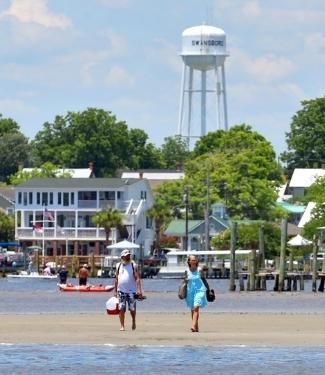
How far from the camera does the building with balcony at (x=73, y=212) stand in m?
158

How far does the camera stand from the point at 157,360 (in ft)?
132

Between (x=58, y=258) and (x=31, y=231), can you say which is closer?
(x=58, y=258)

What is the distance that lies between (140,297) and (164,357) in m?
3.78

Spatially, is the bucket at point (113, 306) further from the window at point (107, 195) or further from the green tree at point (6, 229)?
the green tree at point (6, 229)

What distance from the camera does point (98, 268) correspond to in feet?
451

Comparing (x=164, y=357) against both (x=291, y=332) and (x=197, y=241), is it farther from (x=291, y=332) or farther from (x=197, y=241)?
(x=197, y=241)

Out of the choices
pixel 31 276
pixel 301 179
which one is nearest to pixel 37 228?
pixel 31 276

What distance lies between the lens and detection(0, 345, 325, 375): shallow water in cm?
3859

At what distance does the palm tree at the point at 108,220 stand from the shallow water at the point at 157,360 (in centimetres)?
11102

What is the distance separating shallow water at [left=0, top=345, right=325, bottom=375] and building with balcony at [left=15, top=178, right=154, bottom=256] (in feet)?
375

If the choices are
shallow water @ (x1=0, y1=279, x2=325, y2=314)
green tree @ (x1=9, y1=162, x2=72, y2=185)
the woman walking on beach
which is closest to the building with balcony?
green tree @ (x1=9, y1=162, x2=72, y2=185)

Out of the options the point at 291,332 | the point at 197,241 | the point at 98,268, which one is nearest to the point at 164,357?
the point at 291,332

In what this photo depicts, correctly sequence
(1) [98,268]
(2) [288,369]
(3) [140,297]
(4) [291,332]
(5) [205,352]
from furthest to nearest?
(1) [98,268]
(4) [291,332]
(3) [140,297]
(5) [205,352]
(2) [288,369]

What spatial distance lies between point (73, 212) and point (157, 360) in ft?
397
